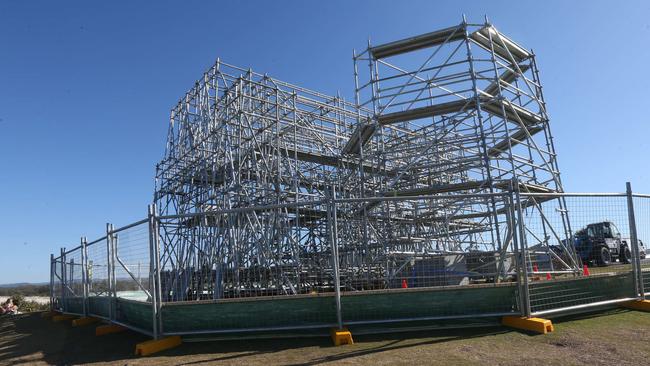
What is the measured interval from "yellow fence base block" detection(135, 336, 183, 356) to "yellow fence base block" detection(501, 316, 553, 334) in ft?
15.9

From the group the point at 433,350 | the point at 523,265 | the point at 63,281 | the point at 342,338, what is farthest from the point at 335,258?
the point at 63,281

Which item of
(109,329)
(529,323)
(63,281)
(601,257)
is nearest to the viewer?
(529,323)

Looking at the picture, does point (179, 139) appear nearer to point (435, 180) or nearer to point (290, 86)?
point (290, 86)

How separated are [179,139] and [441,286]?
17365 millimetres

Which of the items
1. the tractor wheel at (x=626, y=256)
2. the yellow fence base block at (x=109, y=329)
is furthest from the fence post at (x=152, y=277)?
the tractor wheel at (x=626, y=256)

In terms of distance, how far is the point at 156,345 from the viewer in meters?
6.81

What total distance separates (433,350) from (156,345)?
3.87 m

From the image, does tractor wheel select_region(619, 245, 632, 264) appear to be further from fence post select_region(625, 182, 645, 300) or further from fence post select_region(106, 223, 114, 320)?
fence post select_region(106, 223, 114, 320)

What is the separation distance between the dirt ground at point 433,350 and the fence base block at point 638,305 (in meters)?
0.26

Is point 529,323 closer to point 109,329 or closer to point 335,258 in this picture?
point 335,258

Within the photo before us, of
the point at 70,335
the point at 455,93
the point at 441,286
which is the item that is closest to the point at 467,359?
the point at 441,286

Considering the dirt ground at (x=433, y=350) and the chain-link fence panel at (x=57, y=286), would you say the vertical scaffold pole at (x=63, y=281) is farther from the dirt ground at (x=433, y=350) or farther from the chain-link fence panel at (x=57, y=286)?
the dirt ground at (x=433, y=350)

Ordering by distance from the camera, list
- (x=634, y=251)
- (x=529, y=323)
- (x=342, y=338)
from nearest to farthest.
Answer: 1. (x=342, y=338)
2. (x=529, y=323)
3. (x=634, y=251)

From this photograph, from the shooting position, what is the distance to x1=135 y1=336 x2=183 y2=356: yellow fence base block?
671 cm
